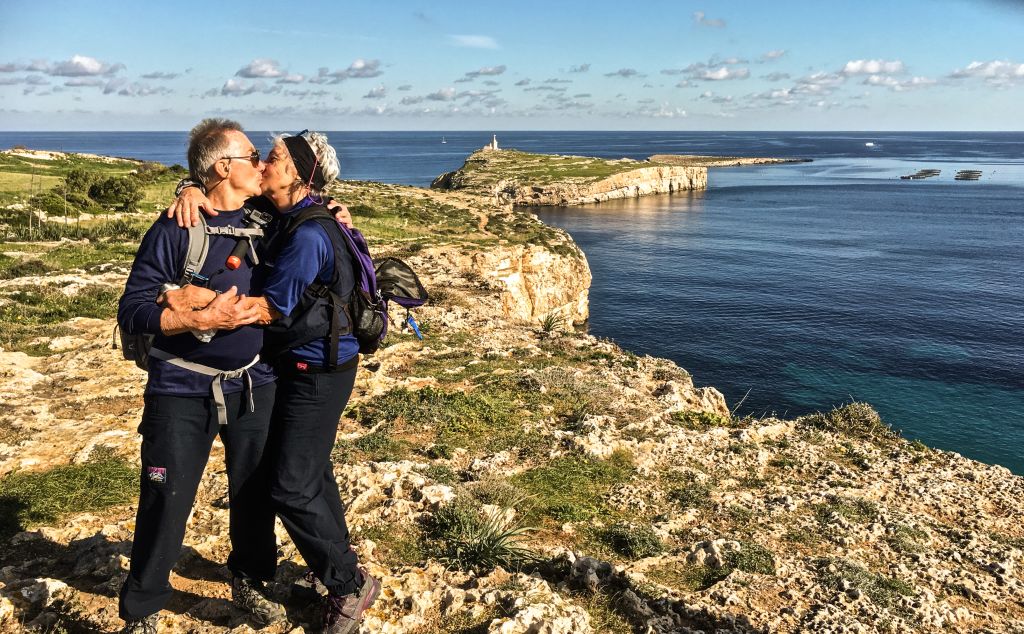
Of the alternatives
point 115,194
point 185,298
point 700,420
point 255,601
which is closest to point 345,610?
point 255,601

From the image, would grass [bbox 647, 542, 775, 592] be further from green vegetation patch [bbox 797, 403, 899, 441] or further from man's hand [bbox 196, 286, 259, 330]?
green vegetation patch [bbox 797, 403, 899, 441]

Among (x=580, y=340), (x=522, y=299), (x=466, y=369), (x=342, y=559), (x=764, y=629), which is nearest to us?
(x=342, y=559)

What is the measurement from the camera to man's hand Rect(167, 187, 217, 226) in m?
3.76

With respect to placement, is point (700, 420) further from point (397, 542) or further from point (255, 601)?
point (255, 601)

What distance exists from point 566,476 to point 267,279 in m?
5.26

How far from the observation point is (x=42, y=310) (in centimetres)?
1345

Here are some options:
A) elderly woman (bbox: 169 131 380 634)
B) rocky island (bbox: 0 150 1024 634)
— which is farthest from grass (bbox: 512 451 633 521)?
elderly woman (bbox: 169 131 380 634)

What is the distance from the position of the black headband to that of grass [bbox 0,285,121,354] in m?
10.1

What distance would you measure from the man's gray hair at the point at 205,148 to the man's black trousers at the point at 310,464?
4.51 feet

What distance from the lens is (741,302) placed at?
46906 mm

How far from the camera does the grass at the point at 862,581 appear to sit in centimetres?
592

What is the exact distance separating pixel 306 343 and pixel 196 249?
848 millimetres

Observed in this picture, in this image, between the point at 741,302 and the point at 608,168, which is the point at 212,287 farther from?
the point at 608,168

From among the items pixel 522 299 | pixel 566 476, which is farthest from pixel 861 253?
pixel 566 476
